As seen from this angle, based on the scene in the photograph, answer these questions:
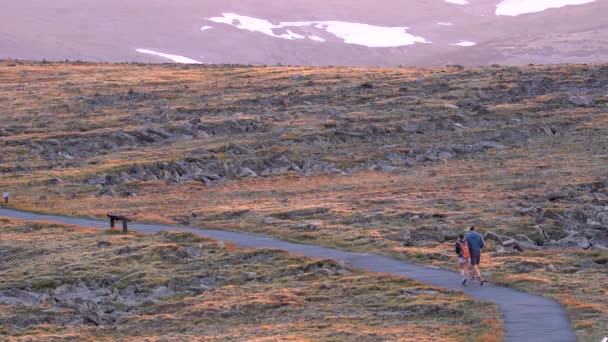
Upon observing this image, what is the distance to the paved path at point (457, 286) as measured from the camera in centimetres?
2452

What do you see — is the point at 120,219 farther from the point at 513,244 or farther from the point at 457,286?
the point at 457,286

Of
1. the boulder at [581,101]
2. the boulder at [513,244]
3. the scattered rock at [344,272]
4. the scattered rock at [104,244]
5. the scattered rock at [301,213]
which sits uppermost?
the boulder at [581,101]

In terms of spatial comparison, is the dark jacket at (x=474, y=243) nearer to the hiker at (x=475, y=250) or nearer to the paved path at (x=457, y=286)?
the hiker at (x=475, y=250)

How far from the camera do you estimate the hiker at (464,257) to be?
30.7 m

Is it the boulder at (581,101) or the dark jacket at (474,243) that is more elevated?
the boulder at (581,101)

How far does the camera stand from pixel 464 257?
30.9 m

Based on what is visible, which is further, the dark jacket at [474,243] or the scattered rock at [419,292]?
the dark jacket at [474,243]

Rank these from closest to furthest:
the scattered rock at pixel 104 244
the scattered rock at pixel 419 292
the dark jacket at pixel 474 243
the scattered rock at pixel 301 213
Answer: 1. the scattered rock at pixel 419 292
2. the dark jacket at pixel 474 243
3. the scattered rock at pixel 104 244
4. the scattered rock at pixel 301 213

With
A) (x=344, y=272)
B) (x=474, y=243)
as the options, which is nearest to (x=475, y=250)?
(x=474, y=243)

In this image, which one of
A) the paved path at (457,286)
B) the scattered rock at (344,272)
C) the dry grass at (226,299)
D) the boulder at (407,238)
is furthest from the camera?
the boulder at (407,238)

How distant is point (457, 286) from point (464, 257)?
90 cm

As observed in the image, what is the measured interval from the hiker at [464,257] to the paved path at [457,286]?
37 centimetres

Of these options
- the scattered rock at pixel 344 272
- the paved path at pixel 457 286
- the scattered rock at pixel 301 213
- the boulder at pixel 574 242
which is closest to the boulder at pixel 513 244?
the boulder at pixel 574 242

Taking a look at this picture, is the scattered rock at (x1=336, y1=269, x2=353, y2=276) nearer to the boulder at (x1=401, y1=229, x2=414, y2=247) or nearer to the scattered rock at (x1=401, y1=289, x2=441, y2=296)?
the scattered rock at (x1=401, y1=289, x2=441, y2=296)
